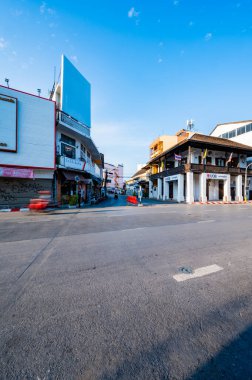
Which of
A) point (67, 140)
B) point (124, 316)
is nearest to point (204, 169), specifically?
point (67, 140)

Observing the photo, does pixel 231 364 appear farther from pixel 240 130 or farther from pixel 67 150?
pixel 240 130

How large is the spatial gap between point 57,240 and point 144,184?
4226cm

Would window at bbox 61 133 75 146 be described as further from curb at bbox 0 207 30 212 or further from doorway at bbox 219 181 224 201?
doorway at bbox 219 181 224 201

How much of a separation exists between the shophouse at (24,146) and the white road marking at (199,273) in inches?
616

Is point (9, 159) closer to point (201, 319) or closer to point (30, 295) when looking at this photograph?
point (30, 295)

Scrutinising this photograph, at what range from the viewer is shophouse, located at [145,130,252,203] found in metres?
23.1

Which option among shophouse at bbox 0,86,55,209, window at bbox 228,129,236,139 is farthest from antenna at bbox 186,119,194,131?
shophouse at bbox 0,86,55,209

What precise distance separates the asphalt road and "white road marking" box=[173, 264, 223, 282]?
8 centimetres

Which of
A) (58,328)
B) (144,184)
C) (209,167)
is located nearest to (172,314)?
(58,328)

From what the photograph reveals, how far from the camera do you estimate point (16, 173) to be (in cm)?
1427

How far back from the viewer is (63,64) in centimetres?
1775

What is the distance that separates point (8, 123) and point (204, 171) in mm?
24135

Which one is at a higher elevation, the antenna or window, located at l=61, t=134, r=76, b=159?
the antenna

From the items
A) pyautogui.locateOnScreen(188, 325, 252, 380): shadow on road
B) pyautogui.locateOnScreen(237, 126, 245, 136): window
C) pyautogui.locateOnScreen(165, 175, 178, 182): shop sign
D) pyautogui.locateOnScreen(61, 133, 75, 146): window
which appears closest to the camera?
pyautogui.locateOnScreen(188, 325, 252, 380): shadow on road
